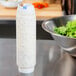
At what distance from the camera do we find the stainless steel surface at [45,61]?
888 mm

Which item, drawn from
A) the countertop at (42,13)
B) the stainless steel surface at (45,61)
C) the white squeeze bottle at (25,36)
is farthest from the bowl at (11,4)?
the white squeeze bottle at (25,36)

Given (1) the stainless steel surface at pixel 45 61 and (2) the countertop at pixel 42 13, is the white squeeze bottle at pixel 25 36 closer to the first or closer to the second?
(1) the stainless steel surface at pixel 45 61

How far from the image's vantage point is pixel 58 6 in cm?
228

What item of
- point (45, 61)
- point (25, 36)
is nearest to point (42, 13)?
point (45, 61)

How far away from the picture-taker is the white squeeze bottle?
848 mm

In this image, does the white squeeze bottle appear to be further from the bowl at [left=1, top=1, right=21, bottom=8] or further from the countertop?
the bowl at [left=1, top=1, right=21, bottom=8]

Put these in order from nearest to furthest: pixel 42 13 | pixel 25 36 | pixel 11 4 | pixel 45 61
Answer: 1. pixel 25 36
2. pixel 45 61
3. pixel 42 13
4. pixel 11 4

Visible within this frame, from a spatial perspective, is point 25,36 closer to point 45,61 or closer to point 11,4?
point 45,61

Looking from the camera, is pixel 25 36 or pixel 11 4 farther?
pixel 11 4

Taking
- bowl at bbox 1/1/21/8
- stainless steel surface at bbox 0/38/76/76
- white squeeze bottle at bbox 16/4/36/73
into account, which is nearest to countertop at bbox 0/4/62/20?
bowl at bbox 1/1/21/8

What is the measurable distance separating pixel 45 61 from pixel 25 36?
0.57ft

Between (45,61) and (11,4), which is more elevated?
(11,4)

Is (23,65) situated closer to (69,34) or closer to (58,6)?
(69,34)

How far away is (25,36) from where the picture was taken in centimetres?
85
